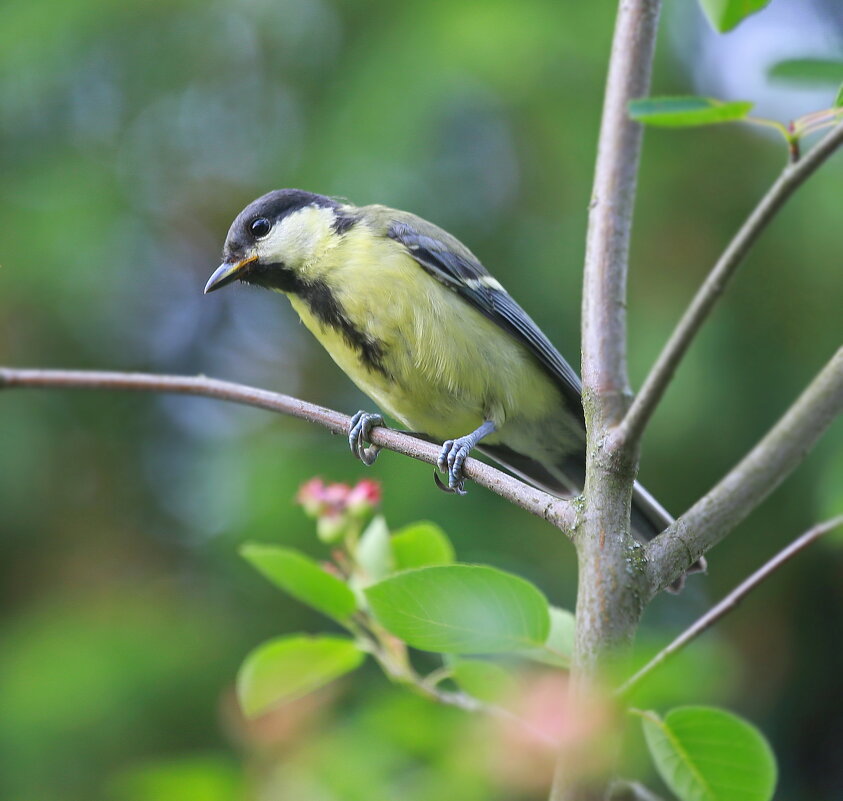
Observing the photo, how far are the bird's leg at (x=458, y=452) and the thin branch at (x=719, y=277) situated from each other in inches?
34.1

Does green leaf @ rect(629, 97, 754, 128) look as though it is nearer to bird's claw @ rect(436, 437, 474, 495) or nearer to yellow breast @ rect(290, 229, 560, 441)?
bird's claw @ rect(436, 437, 474, 495)

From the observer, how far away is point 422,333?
2.36m

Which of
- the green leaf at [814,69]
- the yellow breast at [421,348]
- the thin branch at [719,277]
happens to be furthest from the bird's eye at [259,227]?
the thin branch at [719,277]

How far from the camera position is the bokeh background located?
3.57 meters

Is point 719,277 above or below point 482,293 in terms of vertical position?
above

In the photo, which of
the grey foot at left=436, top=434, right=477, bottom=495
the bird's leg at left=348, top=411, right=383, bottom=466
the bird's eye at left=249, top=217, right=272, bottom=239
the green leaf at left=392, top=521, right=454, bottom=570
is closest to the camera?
the green leaf at left=392, top=521, right=454, bottom=570

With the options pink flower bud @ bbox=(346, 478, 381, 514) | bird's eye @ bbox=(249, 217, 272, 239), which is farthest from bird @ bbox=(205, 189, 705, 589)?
pink flower bud @ bbox=(346, 478, 381, 514)

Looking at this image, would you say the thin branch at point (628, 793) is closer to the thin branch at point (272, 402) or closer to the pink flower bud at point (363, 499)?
the thin branch at point (272, 402)

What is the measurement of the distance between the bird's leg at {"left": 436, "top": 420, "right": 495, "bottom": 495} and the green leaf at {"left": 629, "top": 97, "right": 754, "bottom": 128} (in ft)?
2.97

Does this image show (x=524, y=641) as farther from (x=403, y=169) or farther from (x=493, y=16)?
(x=493, y=16)

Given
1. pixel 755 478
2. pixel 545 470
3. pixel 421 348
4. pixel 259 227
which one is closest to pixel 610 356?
pixel 755 478

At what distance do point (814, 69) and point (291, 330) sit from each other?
3331mm

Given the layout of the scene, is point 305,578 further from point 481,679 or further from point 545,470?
point 545,470

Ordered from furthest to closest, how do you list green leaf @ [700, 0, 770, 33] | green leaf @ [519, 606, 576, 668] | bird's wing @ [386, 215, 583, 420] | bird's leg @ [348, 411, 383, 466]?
bird's wing @ [386, 215, 583, 420] < bird's leg @ [348, 411, 383, 466] < green leaf @ [519, 606, 576, 668] < green leaf @ [700, 0, 770, 33]
